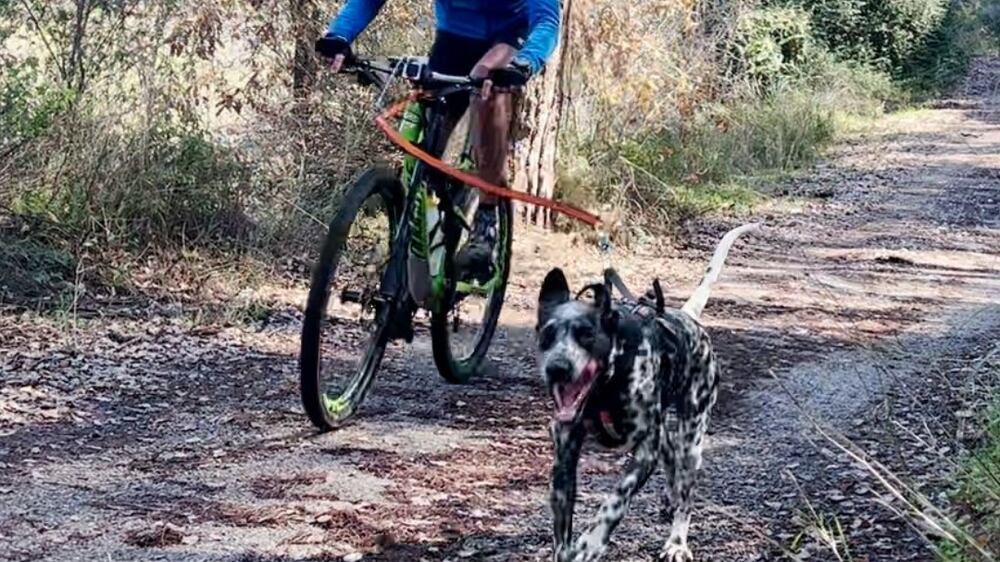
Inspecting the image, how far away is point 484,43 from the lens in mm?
6285

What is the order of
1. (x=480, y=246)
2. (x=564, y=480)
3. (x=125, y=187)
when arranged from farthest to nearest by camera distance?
1. (x=125, y=187)
2. (x=480, y=246)
3. (x=564, y=480)

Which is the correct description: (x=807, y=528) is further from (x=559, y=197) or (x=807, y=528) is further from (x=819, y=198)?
(x=819, y=198)

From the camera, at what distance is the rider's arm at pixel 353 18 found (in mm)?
6137

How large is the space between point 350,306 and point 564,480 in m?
2.17

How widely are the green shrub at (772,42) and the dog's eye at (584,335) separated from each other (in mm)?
14930

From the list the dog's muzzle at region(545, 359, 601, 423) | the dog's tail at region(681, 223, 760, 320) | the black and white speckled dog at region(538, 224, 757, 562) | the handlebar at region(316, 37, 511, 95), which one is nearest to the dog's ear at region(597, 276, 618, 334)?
the black and white speckled dog at region(538, 224, 757, 562)

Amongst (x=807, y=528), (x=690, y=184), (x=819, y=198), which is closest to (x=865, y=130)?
(x=819, y=198)

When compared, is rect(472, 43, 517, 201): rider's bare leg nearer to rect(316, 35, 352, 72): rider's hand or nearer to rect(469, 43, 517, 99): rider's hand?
rect(469, 43, 517, 99): rider's hand

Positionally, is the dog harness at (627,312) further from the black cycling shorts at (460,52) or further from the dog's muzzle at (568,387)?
the black cycling shorts at (460,52)

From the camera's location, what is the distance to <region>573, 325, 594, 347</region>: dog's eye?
4039 millimetres

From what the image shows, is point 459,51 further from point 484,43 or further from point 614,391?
point 614,391

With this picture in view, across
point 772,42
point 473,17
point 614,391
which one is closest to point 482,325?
point 473,17

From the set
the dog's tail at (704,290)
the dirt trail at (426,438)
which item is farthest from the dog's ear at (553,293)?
the dirt trail at (426,438)

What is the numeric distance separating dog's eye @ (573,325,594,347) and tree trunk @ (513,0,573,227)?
6323 mm
